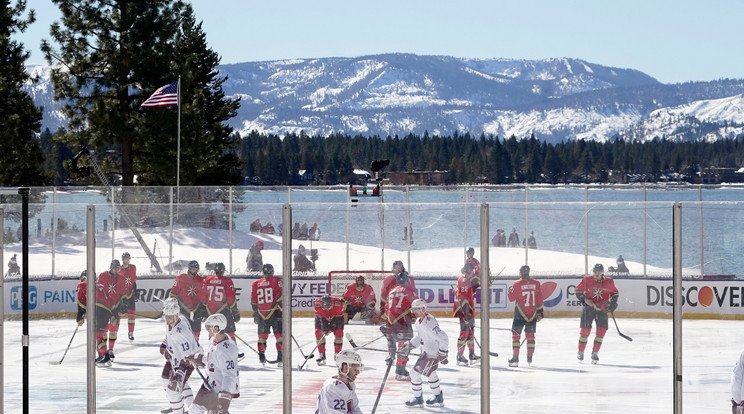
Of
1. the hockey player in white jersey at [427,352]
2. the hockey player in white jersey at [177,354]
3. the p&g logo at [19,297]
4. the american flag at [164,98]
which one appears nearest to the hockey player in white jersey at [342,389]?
the hockey player in white jersey at [427,352]

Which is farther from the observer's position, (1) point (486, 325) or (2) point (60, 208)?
(2) point (60, 208)

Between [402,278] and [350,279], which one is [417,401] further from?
[350,279]

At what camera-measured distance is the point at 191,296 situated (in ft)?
29.8

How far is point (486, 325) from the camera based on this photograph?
27.6ft

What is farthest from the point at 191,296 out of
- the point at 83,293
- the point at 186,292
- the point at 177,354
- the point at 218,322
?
the point at 83,293

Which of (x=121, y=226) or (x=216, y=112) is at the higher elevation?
(x=216, y=112)

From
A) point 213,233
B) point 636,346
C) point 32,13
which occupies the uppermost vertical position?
point 32,13

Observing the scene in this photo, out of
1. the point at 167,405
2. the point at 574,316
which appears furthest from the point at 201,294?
the point at 574,316

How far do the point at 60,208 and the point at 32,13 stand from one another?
137ft

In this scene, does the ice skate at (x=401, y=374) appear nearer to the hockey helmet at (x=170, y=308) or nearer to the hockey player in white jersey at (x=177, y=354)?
the hockey player in white jersey at (x=177, y=354)

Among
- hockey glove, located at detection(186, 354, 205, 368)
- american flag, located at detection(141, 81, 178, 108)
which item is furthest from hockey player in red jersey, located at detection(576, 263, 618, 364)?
american flag, located at detection(141, 81, 178, 108)

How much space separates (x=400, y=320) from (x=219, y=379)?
1.65 metres

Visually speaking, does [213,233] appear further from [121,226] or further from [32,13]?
[32,13]

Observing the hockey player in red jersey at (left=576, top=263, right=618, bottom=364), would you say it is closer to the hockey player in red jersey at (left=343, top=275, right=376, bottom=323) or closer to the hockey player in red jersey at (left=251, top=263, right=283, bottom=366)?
the hockey player in red jersey at (left=343, top=275, right=376, bottom=323)
